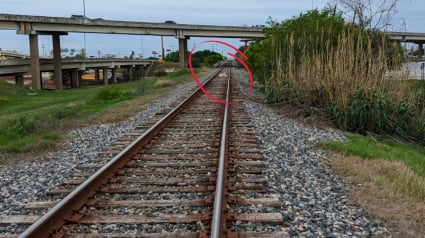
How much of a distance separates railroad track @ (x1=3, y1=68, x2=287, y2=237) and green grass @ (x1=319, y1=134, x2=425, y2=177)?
159 cm

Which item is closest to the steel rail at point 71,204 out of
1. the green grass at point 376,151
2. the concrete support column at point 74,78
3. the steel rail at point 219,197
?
the steel rail at point 219,197

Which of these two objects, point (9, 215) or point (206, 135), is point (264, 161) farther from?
point (9, 215)

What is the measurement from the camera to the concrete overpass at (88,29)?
168ft

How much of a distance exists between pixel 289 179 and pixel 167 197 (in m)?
1.74

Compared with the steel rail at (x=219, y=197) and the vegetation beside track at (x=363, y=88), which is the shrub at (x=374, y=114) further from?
the steel rail at (x=219, y=197)

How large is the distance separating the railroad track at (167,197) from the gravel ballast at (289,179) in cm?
21

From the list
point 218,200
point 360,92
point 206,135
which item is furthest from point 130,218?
point 360,92

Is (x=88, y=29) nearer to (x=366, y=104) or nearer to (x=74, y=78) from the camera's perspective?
(x=74, y=78)

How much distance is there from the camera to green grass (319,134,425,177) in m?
7.48

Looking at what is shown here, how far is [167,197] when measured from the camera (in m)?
5.17

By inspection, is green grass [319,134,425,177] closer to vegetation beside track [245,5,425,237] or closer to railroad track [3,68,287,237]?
vegetation beside track [245,5,425,237]

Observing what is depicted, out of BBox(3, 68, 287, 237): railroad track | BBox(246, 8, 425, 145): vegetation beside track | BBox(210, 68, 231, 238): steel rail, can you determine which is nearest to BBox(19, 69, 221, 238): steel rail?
BBox(3, 68, 287, 237): railroad track

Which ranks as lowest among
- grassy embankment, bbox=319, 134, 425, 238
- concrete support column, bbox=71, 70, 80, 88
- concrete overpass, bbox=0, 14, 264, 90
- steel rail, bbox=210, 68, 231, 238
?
grassy embankment, bbox=319, 134, 425, 238

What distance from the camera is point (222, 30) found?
69438 mm
